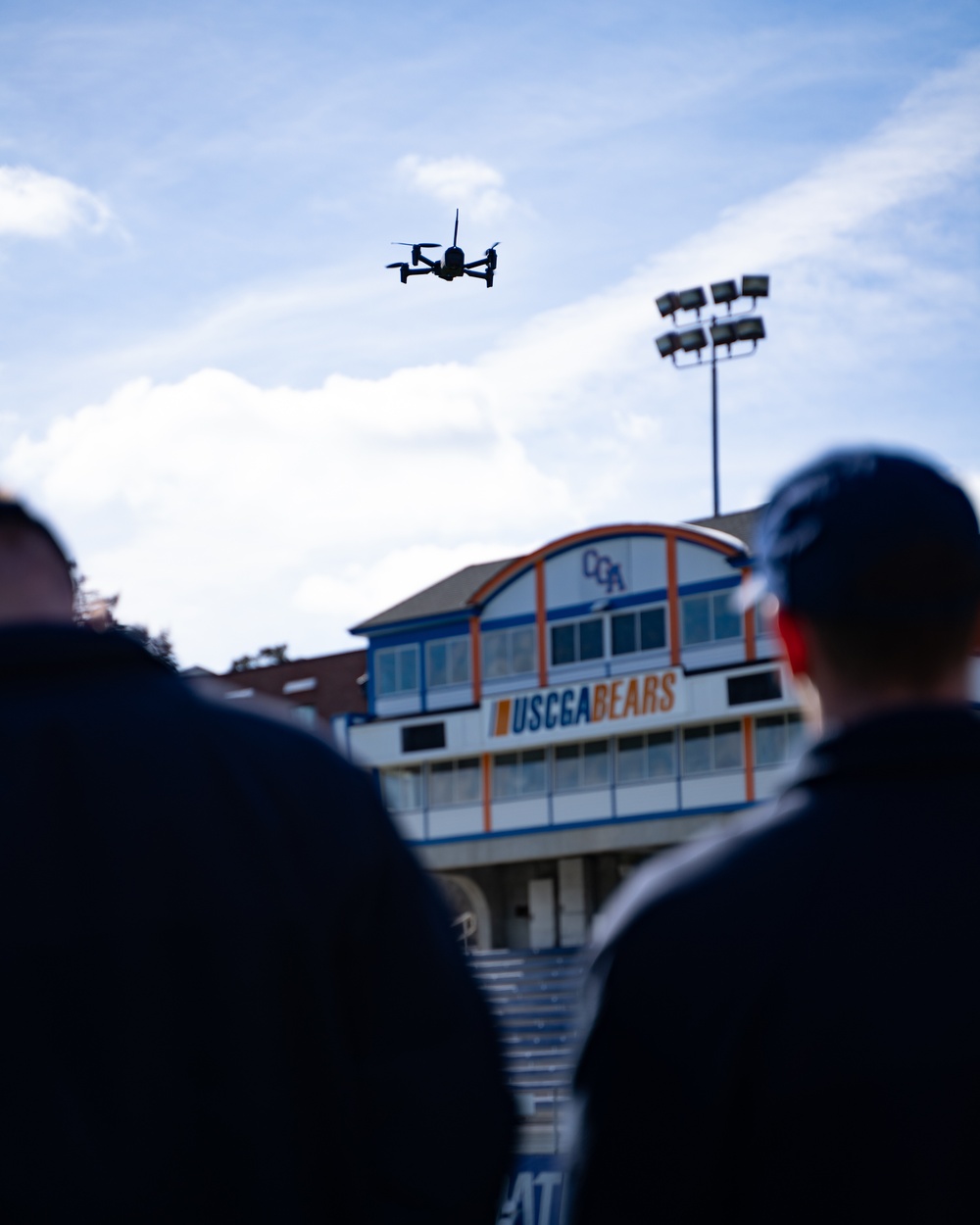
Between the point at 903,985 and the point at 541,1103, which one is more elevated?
the point at 903,985

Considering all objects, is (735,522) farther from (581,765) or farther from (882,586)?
(882,586)

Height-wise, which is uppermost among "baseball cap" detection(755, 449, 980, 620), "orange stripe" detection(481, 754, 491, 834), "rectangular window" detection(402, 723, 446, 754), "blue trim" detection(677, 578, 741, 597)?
"blue trim" detection(677, 578, 741, 597)

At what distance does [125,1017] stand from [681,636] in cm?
4101

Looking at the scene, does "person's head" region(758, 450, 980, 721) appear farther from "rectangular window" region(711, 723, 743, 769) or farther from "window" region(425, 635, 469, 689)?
"window" region(425, 635, 469, 689)

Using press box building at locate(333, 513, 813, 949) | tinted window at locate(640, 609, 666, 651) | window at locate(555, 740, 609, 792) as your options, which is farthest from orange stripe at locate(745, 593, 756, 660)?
window at locate(555, 740, 609, 792)

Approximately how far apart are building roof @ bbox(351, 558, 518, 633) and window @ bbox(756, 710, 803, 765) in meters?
8.82

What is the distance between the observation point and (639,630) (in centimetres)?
4319

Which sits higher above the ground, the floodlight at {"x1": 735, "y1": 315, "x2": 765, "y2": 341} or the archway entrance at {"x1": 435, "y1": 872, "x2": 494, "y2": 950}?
the floodlight at {"x1": 735, "y1": 315, "x2": 765, "y2": 341}

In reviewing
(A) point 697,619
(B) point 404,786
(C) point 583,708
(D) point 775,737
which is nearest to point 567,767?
(C) point 583,708

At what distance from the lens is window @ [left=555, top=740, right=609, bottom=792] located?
43844 millimetres

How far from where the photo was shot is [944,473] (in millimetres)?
2311

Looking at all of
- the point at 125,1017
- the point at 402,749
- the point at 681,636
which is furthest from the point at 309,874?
the point at 402,749

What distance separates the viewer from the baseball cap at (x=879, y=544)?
86.7 inches

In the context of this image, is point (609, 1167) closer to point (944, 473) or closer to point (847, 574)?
point (847, 574)
